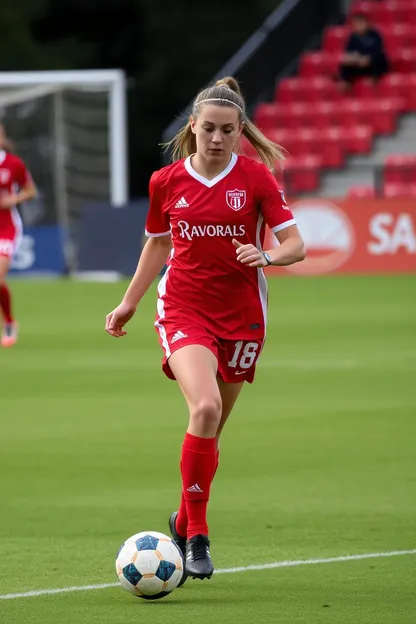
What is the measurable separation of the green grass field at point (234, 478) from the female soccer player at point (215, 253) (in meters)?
0.60

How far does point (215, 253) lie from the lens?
6.63m

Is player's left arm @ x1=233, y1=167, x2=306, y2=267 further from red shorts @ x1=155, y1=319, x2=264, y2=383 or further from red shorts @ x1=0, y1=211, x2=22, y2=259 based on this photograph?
red shorts @ x1=0, y1=211, x2=22, y2=259

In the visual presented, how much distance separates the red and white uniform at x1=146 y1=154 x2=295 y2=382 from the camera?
662 centimetres

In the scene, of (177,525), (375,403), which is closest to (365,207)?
(375,403)

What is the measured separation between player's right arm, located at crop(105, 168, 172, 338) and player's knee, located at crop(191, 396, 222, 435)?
743 mm

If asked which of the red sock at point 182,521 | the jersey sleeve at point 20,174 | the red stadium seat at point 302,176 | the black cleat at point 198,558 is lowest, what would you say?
the red stadium seat at point 302,176

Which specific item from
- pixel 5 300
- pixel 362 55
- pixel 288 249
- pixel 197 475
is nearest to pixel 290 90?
pixel 362 55

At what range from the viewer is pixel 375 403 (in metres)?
12.2

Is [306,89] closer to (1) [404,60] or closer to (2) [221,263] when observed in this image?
(1) [404,60]

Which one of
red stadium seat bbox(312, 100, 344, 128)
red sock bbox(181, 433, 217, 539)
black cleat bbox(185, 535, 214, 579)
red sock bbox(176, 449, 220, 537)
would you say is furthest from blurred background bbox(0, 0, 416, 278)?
black cleat bbox(185, 535, 214, 579)

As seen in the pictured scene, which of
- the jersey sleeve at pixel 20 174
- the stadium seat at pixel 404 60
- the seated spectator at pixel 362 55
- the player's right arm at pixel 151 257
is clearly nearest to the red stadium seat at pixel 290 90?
the seated spectator at pixel 362 55

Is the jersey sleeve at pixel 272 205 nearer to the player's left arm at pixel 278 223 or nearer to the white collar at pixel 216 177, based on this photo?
the player's left arm at pixel 278 223

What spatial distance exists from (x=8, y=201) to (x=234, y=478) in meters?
9.20

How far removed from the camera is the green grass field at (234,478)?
19.9ft
